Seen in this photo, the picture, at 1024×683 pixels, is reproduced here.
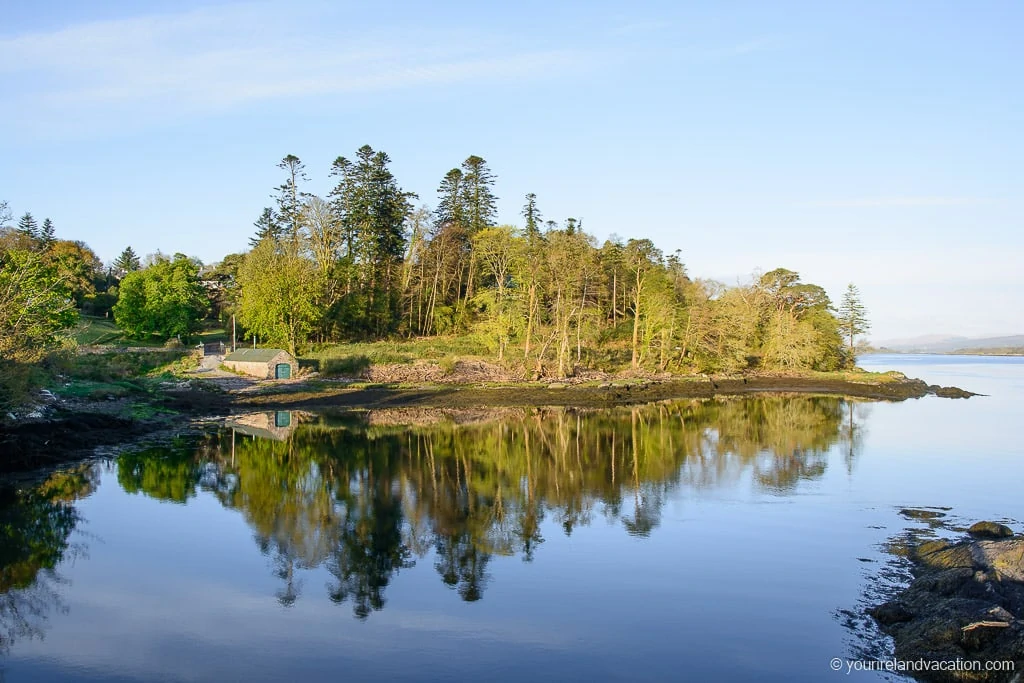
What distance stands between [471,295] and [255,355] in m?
24.8

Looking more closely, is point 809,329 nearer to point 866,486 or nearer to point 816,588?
point 866,486

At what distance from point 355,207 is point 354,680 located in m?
59.4

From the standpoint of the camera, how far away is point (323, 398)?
143ft

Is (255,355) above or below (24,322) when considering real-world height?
below

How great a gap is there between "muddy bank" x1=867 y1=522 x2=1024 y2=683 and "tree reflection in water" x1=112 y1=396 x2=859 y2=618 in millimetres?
6477

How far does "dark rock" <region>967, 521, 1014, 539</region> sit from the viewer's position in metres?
16.0

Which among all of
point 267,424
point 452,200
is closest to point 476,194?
point 452,200

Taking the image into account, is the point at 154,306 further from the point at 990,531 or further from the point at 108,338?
the point at 990,531

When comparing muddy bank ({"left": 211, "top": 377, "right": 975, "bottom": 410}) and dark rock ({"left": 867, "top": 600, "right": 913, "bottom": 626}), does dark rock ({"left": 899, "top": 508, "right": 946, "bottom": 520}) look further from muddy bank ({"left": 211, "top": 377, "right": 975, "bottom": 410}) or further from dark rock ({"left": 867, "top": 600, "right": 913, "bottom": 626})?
muddy bank ({"left": 211, "top": 377, "right": 975, "bottom": 410})

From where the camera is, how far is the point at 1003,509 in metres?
19.2

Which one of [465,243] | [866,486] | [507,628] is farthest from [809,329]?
[507,628]

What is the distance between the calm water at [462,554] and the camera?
1088cm

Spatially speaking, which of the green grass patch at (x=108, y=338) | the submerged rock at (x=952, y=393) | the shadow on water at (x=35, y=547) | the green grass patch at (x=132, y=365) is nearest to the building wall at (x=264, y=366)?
the green grass patch at (x=132, y=365)

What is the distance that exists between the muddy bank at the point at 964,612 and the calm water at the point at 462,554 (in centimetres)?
93
